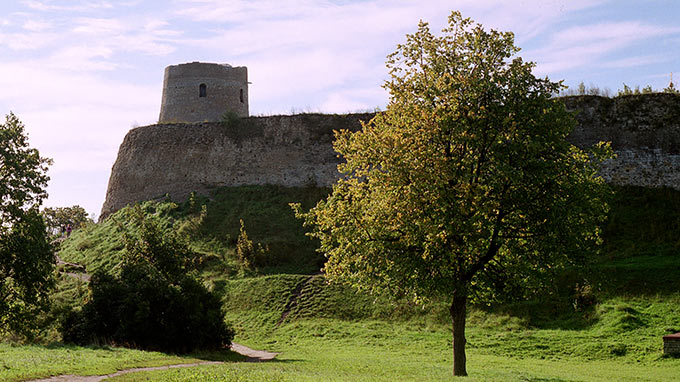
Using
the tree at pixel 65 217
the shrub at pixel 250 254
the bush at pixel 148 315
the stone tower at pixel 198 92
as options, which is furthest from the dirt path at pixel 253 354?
the tree at pixel 65 217

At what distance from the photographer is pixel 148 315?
22.4m

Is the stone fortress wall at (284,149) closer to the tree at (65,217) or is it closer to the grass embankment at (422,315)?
the grass embankment at (422,315)

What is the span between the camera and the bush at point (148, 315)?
22.4 m

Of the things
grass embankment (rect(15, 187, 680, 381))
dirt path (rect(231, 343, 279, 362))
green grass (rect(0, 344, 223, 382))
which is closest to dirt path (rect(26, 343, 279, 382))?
dirt path (rect(231, 343, 279, 362))

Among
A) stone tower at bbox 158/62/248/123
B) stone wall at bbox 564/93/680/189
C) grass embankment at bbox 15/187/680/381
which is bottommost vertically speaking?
grass embankment at bbox 15/187/680/381

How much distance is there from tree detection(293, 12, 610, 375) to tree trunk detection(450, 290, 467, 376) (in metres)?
0.03

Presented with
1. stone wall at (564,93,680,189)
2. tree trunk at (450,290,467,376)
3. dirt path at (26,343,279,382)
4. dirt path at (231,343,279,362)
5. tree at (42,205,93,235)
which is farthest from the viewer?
tree at (42,205,93,235)

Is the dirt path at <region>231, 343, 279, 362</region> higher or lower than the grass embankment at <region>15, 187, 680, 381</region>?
lower

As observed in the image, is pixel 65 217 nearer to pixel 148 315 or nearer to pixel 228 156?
pixel 228 156

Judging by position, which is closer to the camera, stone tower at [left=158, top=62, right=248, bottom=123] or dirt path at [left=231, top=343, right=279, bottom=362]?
dirt path at [left=231, top=343, right=279, bottom=362]

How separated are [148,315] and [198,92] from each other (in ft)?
105

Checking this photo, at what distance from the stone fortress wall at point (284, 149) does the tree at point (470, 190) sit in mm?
22854

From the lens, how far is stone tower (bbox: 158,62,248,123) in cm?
5138

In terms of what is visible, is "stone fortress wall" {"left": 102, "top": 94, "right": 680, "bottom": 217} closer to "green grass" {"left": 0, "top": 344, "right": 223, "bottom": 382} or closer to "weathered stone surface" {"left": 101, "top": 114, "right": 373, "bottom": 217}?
"weathered stone surface" {"left": 101, "top": 114, "right": 373, "bottom": 217}
